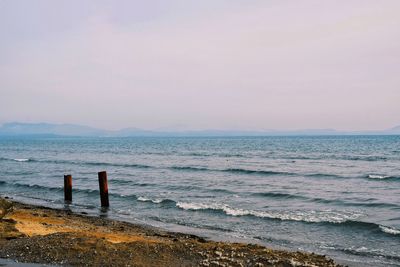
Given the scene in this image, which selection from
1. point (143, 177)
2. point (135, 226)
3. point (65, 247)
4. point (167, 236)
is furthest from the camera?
point (143, 177)

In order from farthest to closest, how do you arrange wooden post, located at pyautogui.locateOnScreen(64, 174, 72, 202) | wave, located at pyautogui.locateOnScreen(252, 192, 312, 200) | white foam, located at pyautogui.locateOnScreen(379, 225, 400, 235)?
wooden post, located at pyautogui.locateOnScreen(64, 174, 72, 202) < wave, located at pyautogui.locateOnScreen(252, 192, 312, 200) < white foam, located at pyautogui.locateOnScreen(379, 225, 400, 235)

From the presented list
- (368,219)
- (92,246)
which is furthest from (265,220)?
(92,246)

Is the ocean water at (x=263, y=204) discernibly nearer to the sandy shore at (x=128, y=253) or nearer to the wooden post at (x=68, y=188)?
the wooden post at (x=68, y=188)

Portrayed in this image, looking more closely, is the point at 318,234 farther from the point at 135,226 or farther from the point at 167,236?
the point at 135,226

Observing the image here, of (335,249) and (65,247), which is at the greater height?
(65,247)

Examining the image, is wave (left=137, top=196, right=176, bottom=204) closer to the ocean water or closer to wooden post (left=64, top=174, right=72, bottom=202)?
the ocean water

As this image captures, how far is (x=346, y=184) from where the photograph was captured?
105 feet

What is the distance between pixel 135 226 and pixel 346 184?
1899cm

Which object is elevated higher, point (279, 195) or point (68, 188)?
point (68, 188)

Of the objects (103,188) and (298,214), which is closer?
(298,214)

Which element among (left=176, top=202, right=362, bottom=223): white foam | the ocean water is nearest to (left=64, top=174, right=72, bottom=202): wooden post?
the ocean water

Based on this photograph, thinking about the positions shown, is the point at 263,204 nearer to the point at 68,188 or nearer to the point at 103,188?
the point at 103,188

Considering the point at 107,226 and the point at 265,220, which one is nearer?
the point at 107,226

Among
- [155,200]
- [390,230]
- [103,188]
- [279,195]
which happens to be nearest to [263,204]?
[279,195]
